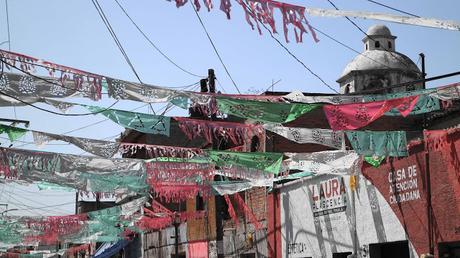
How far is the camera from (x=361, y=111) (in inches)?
426

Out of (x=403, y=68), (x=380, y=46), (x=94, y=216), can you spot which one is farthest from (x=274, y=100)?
(x=380, y=46)

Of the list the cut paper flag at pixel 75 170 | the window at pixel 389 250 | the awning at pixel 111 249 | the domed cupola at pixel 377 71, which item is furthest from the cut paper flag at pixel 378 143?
the domed cupola at pixel 377 71

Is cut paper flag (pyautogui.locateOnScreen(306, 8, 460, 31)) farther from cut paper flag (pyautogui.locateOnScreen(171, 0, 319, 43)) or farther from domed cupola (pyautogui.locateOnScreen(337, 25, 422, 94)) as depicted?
domed cupola (pyautogui.locateOnScreen(337, 25, 422, 94))

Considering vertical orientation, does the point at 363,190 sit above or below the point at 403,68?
below

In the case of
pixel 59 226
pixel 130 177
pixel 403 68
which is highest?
pixel 403 68

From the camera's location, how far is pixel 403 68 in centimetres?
3991

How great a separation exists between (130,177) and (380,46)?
33632 millimetres

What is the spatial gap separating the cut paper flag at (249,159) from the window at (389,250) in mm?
3003

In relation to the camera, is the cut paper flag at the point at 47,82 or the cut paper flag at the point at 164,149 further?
the cut paper flag at the point at 164,149

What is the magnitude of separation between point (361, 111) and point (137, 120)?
4.17 meters

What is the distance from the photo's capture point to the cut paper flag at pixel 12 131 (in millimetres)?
11078

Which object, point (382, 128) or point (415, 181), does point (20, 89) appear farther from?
point (382, 128)

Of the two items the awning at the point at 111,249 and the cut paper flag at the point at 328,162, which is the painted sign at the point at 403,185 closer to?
the cut paper flag at the point at 328,162

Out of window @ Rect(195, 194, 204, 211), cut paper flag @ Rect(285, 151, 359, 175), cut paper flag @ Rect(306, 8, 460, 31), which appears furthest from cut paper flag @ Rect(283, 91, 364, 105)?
window @ Rect(195, 194, 204, 211)
